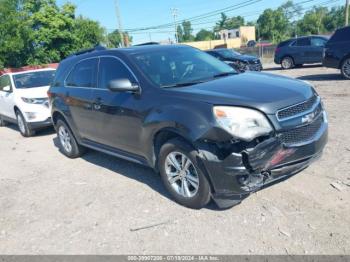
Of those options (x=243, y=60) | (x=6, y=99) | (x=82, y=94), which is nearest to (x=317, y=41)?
(x=243, y=60)

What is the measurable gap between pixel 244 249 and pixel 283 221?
24.0 inches

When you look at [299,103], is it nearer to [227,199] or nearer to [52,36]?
[227,199]

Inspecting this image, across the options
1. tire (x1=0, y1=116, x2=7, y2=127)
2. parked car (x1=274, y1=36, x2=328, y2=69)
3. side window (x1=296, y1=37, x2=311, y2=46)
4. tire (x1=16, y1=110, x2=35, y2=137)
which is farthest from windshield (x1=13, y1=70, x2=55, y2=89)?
side window (x1=296, y1=37, x2=311, y2=46)

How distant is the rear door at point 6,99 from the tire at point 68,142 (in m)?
3.36

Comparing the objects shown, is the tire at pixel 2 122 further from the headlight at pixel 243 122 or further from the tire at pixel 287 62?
the tire at pixel 287 62

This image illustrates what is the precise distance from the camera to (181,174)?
4129 millimetres

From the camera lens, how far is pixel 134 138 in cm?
467

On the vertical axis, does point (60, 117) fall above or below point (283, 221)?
above

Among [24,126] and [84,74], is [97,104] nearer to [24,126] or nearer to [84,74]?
[84,74]

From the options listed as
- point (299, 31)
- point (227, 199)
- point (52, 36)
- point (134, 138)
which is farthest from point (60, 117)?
point (299, 31)

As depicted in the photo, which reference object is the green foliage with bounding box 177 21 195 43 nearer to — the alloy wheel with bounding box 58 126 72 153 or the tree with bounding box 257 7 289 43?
the tree with bounding box 257 7 289 43

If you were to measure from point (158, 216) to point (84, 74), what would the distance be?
286cm

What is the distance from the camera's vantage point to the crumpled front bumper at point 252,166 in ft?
11.4

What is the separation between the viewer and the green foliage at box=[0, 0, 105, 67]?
2431cm
